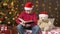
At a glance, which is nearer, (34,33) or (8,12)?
Result: (34,33)

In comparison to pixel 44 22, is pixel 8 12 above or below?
above

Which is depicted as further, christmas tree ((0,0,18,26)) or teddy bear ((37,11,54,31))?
christmas tree ((0,0,18,26))

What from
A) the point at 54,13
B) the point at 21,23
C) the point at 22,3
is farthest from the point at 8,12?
the point at 54,13

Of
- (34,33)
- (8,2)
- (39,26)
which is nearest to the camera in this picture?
(34,33)

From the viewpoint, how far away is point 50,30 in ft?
10.1

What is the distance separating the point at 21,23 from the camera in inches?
112

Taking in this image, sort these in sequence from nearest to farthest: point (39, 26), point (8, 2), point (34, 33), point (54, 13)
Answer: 1. point (34, 33)
2. point (39, 26)
3. point (8, 2)
4. point (54, 13)

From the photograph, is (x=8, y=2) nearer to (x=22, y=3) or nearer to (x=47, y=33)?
(x=22, y=3)

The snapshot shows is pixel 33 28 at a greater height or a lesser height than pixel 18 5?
lesser

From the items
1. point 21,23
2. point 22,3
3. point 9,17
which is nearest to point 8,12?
point 9,17

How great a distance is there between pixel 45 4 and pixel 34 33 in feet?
2.53

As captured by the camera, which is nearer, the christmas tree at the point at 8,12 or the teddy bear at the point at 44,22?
the teddy bear at the point at 44,22

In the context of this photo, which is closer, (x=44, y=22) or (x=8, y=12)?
(x=44, y=22)

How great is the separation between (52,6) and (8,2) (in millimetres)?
720
